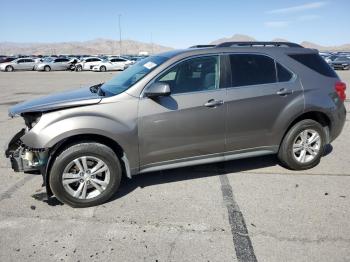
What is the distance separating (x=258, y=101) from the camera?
4738 mm

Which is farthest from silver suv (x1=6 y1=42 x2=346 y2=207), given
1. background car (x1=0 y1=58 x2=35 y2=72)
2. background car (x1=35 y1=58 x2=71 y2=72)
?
background car (x1=0 y1=58 x2=35 y2=72)

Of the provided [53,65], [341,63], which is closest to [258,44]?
[341,63]

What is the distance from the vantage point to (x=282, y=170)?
5.35 metres

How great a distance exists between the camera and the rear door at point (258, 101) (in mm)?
4656

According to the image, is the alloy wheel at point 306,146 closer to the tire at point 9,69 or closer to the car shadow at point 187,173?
the car shadow at point 187,173

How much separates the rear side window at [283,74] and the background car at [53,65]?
37161 mm

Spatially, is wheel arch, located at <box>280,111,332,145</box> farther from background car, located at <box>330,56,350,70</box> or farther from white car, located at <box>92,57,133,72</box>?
background car, located at <box>330,56,350,70</box>

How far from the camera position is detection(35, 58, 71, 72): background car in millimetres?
38006

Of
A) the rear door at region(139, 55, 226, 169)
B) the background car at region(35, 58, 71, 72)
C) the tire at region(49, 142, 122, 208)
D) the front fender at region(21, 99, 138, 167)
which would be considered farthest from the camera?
the background car at region(35, 58, 71, 72)

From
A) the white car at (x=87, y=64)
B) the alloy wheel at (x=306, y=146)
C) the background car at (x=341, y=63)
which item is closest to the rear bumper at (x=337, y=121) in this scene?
the alloy wheel at (x=306, y=146)

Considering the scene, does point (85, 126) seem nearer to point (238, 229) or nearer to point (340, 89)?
point (238, 229)

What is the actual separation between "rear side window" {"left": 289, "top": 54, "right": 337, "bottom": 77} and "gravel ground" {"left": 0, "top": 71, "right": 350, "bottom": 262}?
153 centimetres

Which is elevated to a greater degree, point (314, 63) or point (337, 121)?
point (314, 63)

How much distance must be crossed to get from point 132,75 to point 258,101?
5.87 feet
